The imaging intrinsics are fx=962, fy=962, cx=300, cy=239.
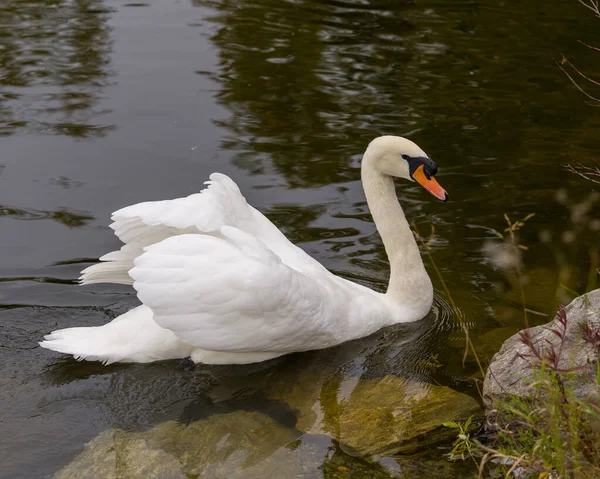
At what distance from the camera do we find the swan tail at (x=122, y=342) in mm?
5453

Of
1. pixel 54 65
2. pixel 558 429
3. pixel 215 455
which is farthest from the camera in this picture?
pixel 54 65

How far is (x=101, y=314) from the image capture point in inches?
249

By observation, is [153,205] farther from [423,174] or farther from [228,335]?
[423,174]

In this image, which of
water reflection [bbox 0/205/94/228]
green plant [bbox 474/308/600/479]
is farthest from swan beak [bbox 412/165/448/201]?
water reflection [bbox 0/205/94/228]

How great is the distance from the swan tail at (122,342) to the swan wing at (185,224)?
0.43m

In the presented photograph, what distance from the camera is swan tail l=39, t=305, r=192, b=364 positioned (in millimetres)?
5453

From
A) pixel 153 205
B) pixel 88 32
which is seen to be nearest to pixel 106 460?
pixel 153 205

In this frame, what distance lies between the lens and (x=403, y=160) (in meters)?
6.35

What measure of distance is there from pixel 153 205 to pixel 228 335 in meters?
0.91

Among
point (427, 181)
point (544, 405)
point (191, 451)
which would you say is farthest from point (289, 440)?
point (427, 181)

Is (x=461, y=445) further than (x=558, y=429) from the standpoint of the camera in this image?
Yes

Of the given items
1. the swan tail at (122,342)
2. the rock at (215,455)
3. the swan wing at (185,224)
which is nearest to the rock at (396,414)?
the rock at (215,455)

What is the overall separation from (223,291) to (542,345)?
1.72 m

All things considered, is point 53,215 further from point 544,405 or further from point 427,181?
point 544,405
